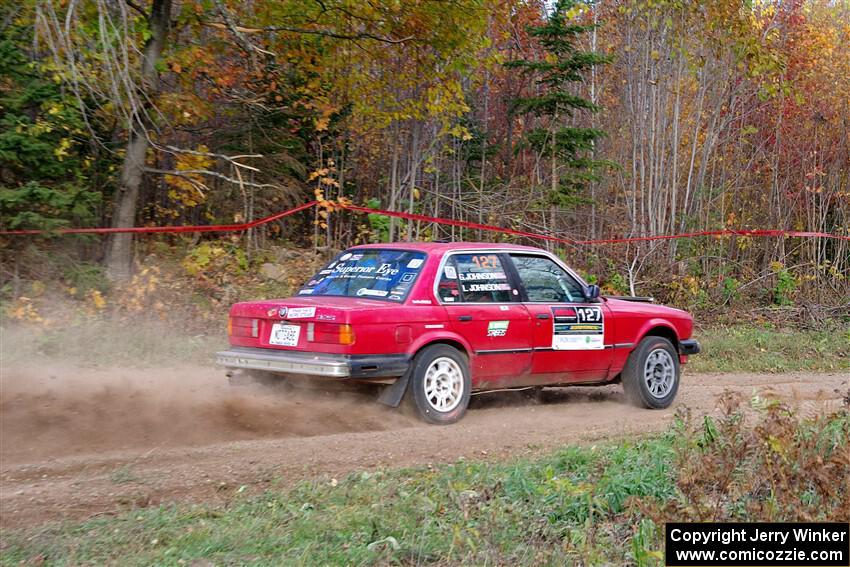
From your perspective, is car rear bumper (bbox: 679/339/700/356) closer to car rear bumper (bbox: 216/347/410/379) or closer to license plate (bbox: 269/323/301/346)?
car rear bumper (bbox: 216/347/410/379)

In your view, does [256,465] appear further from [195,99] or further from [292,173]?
[292,173]

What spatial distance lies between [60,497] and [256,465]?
4.30 feet

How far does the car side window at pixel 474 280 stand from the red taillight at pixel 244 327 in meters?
1.61

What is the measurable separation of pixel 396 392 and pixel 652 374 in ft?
10.3

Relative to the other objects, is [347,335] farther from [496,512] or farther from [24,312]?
[24,312]

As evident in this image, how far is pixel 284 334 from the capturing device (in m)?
7.66

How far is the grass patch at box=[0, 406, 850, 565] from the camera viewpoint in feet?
14.4

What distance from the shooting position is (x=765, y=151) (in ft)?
63.3

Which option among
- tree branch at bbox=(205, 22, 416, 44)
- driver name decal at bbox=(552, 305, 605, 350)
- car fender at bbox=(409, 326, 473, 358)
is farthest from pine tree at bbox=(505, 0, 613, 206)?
car fender at bbox=(409, 326, 473, 358)

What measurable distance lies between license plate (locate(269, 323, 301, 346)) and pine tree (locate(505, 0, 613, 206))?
969cm

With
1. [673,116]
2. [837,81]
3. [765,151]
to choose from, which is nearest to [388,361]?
[673,116]

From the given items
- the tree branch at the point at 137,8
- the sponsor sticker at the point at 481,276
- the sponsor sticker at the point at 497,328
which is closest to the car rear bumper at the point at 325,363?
the sponsor sticker at the point at 497,328

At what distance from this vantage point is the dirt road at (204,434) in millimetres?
5492

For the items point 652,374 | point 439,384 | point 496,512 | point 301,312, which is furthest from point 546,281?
point 496,512
